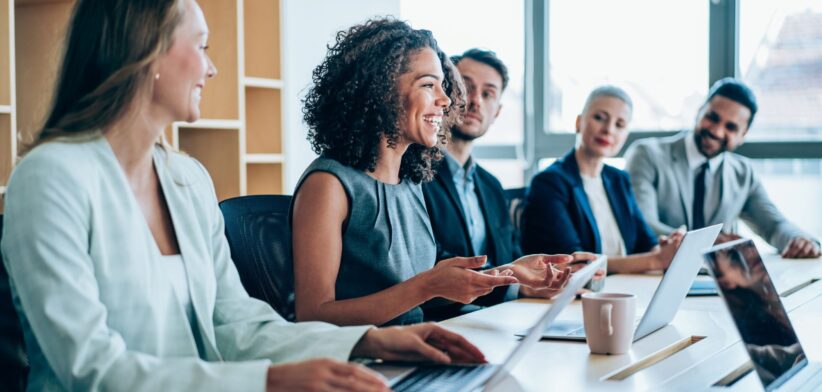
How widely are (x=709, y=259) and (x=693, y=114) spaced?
3882mm

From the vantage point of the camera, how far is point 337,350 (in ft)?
4.30

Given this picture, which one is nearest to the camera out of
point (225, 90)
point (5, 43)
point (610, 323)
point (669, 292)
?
point (610, 323)

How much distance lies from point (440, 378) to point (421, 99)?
0.95 metres

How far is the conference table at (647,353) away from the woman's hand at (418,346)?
0.25 feet

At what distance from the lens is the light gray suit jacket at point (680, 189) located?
371 centimetres

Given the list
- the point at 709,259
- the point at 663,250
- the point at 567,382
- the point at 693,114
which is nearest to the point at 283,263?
the point at 567,382

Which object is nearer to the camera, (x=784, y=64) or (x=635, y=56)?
(x=784, y=64)

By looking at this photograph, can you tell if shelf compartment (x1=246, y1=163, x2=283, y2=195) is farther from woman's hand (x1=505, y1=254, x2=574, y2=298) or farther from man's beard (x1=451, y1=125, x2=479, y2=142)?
woman's hand (x1=505, y1=254, x2=574, y2=298)

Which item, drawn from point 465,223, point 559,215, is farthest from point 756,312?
point 559,215

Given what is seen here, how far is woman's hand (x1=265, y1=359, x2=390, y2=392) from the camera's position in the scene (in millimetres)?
1033

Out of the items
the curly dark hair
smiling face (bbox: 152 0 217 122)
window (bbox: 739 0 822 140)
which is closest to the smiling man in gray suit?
window (bbox: 739 0 822 140)

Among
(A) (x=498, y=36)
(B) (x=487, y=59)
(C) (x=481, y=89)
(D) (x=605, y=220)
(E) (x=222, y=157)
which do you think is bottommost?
(D) (x=605, y=220)

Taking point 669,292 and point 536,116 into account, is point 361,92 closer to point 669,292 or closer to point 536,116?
point 669,292

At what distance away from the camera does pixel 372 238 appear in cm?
191
